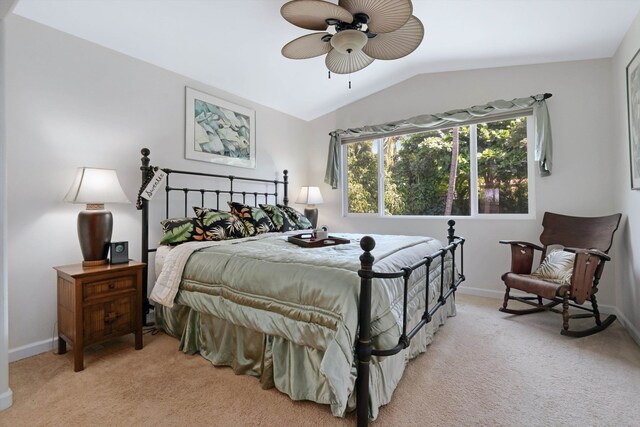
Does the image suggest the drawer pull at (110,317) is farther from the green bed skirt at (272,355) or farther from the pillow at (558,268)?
the pillow at (558,268)

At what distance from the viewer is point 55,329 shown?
88.0 inches

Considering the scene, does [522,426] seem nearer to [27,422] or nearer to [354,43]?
[354,43]

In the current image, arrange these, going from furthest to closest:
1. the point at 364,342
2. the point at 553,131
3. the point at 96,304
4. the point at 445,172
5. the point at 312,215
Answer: the point at 312,215 < the point at 445,172 < the point at 553,131 < the point at 96,304 < the point at 364,342

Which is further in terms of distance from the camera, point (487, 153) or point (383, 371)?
point (487, 153)

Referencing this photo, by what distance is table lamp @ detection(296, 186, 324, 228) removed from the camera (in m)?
4.27

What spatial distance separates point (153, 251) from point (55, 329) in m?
0.86

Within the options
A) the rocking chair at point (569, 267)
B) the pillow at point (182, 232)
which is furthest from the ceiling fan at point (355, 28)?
the rocking chair at point (569, 267)

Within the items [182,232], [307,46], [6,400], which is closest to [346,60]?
[307,46]

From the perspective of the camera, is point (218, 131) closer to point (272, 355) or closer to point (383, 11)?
point (383, 11)

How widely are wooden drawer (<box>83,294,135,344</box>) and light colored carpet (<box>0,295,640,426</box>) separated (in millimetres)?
182

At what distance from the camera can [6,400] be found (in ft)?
5.07

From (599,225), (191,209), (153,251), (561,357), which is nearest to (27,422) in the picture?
(153,251)

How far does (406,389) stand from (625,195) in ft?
8.53

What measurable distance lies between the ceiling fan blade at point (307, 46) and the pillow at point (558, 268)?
2667 millimetres
